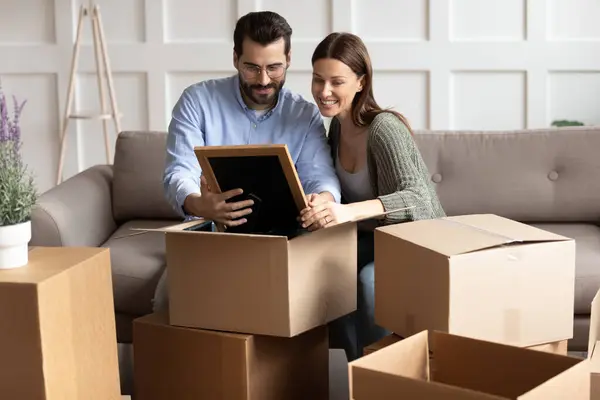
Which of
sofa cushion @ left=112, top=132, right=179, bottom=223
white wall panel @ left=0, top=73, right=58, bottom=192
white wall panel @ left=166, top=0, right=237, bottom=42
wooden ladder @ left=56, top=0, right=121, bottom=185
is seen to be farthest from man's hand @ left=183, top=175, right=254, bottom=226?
white wall panel @ left=0, top=73, right=58, bottom=192

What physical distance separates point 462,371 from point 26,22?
3.29 m

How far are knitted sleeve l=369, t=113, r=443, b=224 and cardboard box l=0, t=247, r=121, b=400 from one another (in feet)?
2.33

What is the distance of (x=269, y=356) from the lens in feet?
6.77

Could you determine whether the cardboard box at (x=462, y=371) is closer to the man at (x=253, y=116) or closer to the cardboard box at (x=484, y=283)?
the cardboard box at (x=484, y=283)

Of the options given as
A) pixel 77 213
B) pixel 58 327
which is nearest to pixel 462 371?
pixel 58 327

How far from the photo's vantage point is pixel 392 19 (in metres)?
4.11

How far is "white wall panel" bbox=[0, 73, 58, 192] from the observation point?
14.1 ft

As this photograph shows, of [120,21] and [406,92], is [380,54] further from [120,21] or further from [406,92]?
→ [120,21]

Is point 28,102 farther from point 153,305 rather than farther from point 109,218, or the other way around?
point 153,305

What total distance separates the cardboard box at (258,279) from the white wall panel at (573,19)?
2414 mm

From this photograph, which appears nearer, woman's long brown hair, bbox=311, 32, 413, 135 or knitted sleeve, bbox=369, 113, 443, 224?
Result: knitted sleeve, bbox=369, 113, 443, 224

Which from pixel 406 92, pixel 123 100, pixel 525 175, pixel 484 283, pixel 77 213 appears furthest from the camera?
pixel 123 100

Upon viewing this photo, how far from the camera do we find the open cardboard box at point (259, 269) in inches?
74.3

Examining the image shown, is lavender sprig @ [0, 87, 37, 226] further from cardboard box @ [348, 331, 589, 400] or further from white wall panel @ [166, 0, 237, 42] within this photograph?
white wall panel @ [166, 0, 237, 42]
